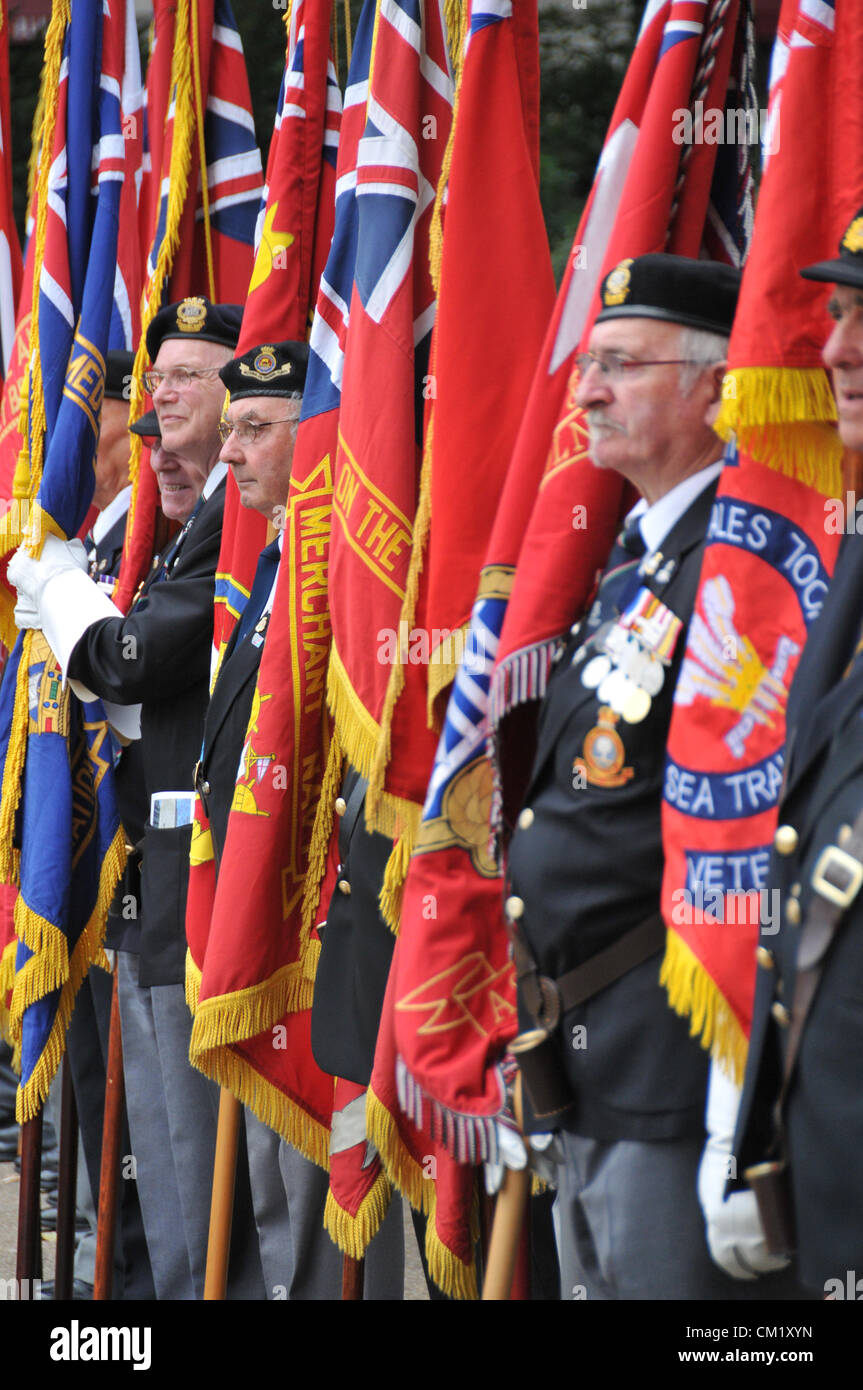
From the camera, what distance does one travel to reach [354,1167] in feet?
9.71

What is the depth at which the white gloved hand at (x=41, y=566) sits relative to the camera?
3.89 m

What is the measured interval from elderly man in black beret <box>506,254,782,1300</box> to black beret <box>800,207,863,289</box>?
0.33 m

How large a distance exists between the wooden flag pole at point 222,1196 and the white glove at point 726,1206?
1.51m

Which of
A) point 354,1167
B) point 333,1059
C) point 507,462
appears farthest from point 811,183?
point 354,1167

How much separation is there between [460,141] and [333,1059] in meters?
1.64

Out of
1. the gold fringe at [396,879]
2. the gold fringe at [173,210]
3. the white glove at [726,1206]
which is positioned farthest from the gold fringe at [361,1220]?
the gold fringe at [173,210]

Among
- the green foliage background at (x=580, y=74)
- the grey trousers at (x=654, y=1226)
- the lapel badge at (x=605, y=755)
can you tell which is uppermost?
the green foliage background at (x=580, y=74)

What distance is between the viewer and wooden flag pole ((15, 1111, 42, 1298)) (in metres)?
3.88

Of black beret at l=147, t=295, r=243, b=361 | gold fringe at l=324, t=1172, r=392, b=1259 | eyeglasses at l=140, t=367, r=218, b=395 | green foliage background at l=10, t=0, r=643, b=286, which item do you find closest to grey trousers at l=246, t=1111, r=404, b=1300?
gold fringe at l=324, t=1172, r=392, b=1259

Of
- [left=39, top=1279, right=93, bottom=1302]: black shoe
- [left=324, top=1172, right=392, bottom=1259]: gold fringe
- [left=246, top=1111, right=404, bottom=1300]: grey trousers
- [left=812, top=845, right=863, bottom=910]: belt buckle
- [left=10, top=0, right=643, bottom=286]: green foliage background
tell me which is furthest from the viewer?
[left=10, top=0, right=643, bottom=286]: green foliage background

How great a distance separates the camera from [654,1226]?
2.00 meters

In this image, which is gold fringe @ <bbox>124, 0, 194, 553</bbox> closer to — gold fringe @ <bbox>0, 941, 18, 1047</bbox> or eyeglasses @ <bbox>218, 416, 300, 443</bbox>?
eyeglasses @ <bbox>218, 416, 300, 443</bbox>

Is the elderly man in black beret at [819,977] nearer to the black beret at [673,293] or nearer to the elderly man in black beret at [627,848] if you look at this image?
the elderly man in black beret at [627,848]

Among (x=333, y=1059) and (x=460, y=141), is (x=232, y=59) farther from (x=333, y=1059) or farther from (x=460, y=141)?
(x=333, y=1059)
